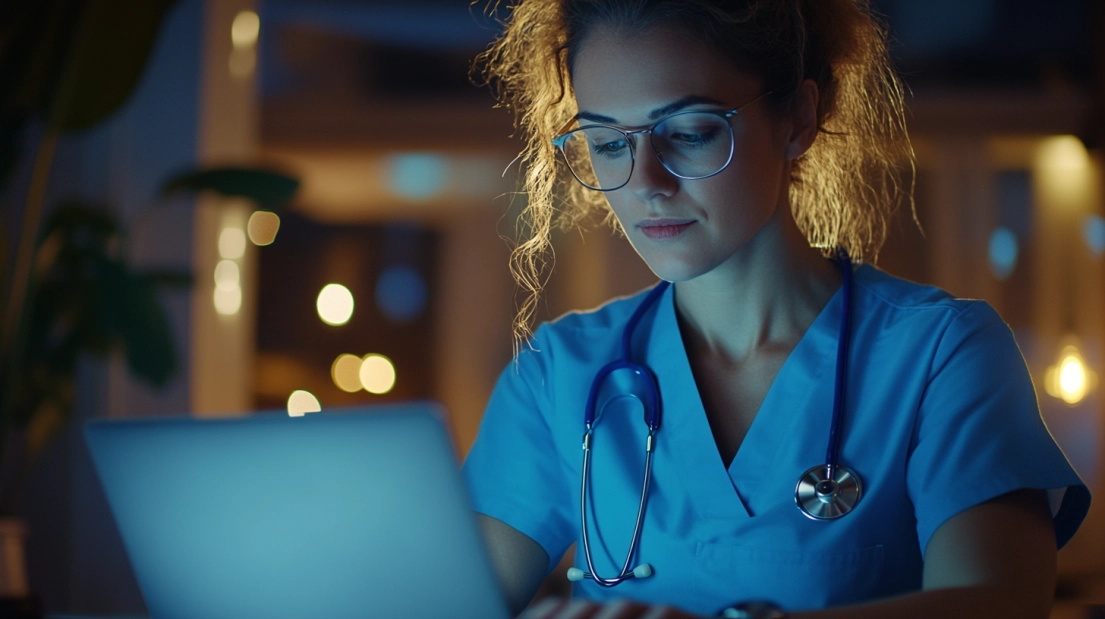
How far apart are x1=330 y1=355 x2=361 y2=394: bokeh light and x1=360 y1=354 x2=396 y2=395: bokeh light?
3 centimetres

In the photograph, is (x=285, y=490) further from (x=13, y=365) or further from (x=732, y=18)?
(x=13, y=365)

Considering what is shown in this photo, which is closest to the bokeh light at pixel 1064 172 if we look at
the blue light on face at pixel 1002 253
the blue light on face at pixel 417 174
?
the blue light on face at pixel 1002 253

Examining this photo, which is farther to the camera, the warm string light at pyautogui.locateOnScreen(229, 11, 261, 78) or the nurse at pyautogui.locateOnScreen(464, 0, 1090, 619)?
the warm string light at pyautogui.locateOnScreen(229, 11, 261, 78)

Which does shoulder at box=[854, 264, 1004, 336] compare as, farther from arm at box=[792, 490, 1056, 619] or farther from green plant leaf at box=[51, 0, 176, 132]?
green plant leaf at box=[51, 0, 176, 132]

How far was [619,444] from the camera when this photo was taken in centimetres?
104

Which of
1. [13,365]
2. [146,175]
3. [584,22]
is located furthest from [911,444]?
[146,175]

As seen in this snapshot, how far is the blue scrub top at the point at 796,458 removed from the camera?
862mm

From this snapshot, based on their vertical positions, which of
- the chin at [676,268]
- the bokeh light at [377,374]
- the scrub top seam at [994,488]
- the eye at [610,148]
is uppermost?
the eye at [610,148]

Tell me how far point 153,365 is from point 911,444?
5.18 ft

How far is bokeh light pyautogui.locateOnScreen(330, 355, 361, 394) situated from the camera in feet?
18.0

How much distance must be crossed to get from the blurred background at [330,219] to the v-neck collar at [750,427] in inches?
14.8

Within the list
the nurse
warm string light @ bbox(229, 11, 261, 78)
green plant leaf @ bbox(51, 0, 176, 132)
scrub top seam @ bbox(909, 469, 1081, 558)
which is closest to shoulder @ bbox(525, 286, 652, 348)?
the nurse

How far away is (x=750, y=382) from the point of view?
3.47 ft

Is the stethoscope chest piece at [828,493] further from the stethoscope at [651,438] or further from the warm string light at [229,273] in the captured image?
the warm string light at [229,273]
